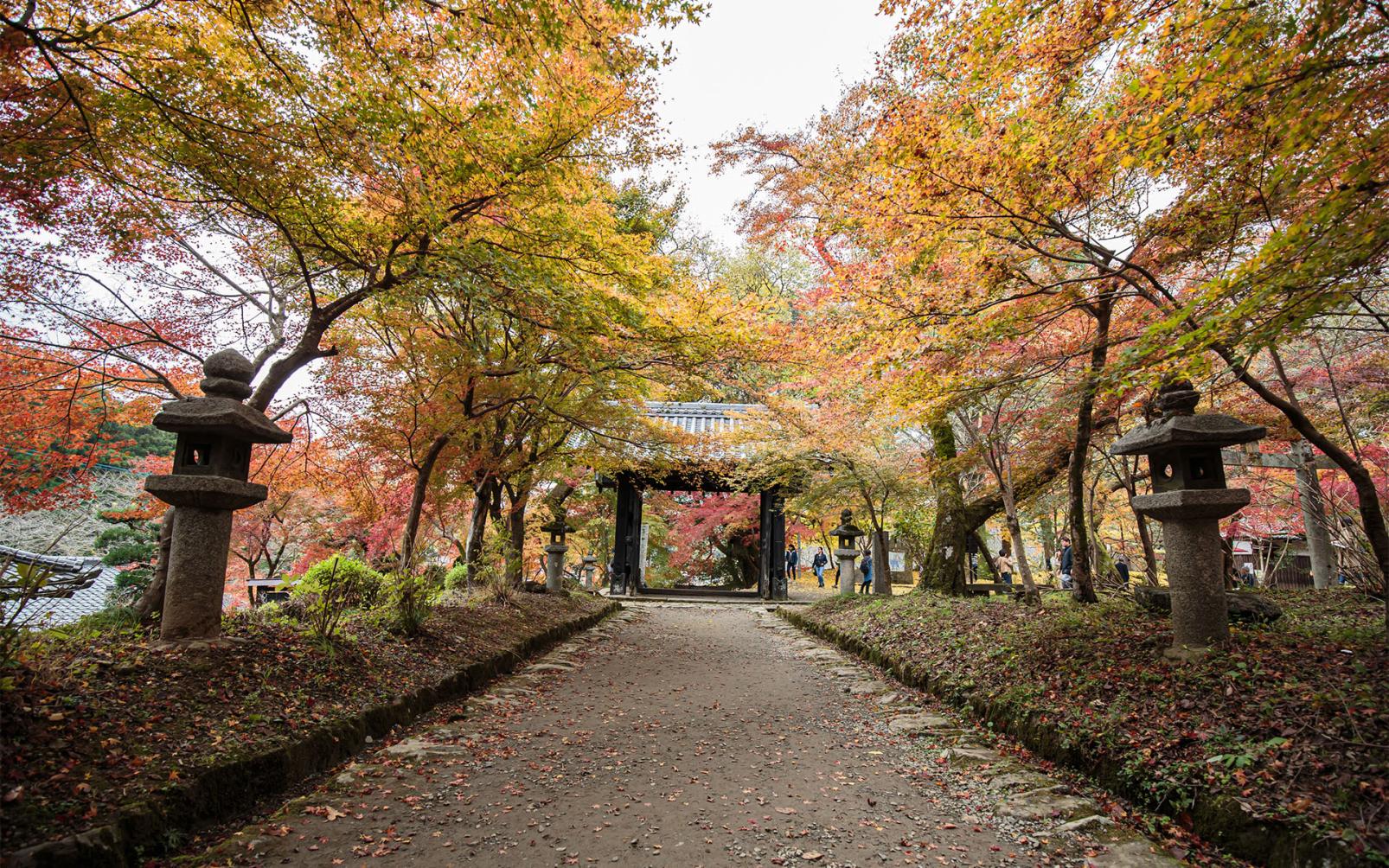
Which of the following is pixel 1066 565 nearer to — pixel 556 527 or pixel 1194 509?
pixel 1194 509

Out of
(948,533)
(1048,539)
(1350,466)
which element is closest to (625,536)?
(948,533)

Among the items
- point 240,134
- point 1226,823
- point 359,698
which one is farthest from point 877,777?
point 240,134

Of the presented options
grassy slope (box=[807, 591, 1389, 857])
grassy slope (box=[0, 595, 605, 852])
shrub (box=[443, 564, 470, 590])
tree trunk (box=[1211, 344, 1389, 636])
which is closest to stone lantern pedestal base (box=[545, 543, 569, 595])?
shrub (box=[443, 564, 470, 590])

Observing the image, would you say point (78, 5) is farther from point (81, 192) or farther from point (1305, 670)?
point (1305, 670)

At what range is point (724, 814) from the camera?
3000mm

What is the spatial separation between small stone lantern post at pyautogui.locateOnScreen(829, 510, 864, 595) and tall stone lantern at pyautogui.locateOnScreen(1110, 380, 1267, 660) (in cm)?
865

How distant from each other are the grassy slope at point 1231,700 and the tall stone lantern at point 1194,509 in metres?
0.20

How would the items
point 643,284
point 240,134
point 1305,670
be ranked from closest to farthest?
point 1305,670, point 240,134, point 643,284

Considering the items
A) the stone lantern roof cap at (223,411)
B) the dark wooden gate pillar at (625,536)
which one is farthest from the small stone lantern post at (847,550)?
the stone lantern roof cap at (223,411)

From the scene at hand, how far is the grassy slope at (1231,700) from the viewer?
8.10ft

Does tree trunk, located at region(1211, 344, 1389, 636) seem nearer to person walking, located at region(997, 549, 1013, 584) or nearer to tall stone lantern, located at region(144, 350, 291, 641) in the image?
tall stone lantern, located at region(144, 350, 291, 641)

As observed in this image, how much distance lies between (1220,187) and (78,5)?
7.37 m

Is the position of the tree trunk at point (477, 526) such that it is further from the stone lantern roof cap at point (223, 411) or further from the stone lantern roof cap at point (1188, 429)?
the stone lantern roof cap at point (1188, 429)

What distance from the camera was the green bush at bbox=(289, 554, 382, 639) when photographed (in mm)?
4559
